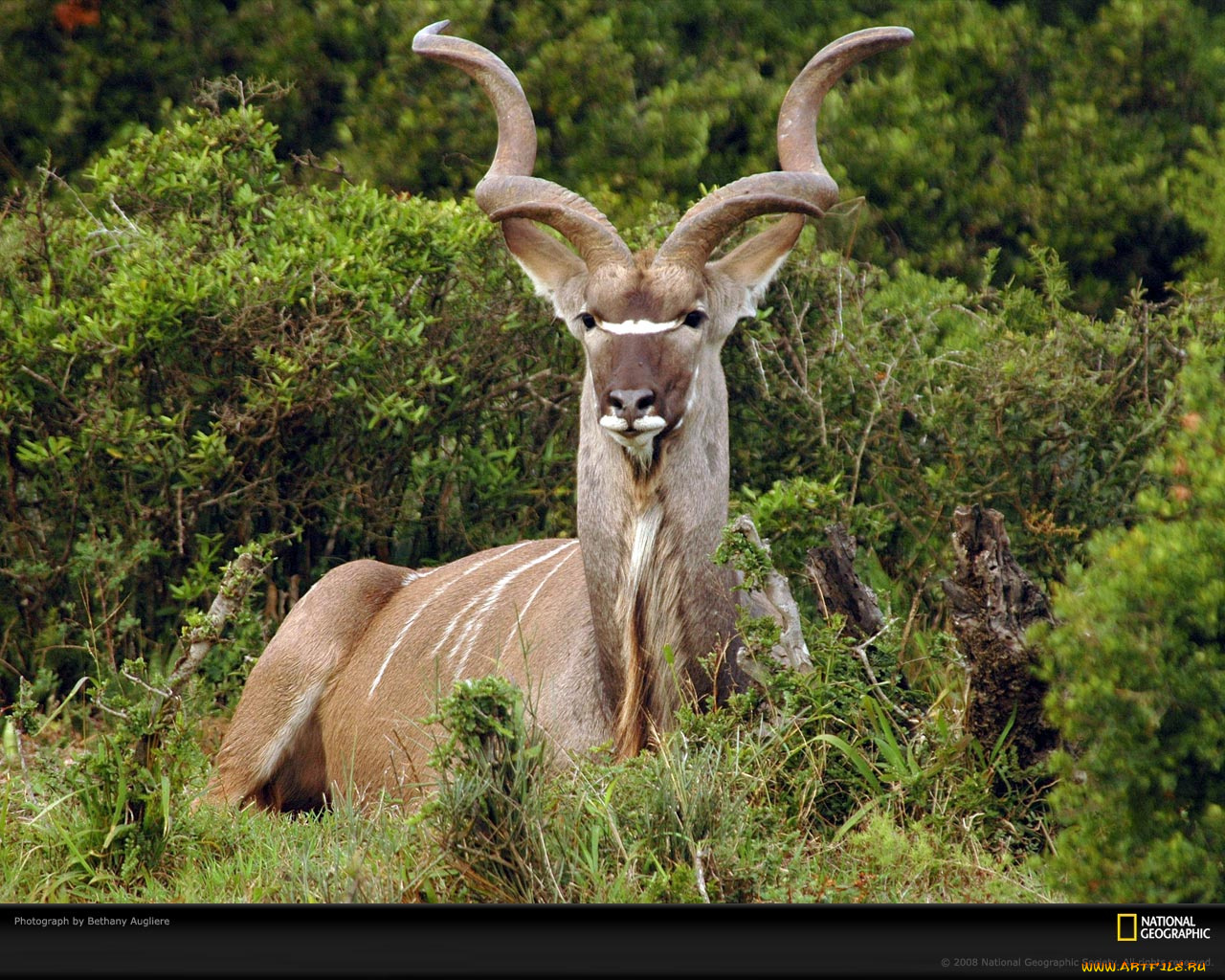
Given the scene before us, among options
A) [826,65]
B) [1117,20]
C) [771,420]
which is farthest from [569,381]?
[1117,20]

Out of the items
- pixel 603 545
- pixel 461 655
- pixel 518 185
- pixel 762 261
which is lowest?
pixel 461 655

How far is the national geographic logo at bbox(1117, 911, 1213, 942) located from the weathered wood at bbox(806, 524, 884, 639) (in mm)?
1757

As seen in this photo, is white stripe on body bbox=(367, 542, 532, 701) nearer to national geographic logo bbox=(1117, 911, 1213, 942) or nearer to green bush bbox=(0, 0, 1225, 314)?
national geographic logo bbox=(1117, 911, 1213, 942)

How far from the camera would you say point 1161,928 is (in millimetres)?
3023

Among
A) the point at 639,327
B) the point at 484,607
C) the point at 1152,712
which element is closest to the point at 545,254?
the point at 639,327

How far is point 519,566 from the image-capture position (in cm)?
583

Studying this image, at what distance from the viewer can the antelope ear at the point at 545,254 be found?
5121 mm

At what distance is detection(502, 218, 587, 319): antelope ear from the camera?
5.12 meters

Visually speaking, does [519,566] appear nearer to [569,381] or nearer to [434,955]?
[569,381]

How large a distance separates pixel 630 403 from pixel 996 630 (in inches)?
42.2

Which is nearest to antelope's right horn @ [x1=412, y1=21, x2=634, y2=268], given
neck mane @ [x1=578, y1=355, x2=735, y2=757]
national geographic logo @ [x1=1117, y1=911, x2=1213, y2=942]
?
neck mane @ [x1=578, y1=355, x2=735, y2=757]

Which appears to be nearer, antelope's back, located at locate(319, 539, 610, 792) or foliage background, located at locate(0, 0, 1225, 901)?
antelope's back, located at locate(319, 539, 610, 792)

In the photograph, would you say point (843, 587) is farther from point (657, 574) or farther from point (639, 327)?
point (639, 327)

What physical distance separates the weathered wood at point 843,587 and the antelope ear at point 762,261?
744 millimetres
